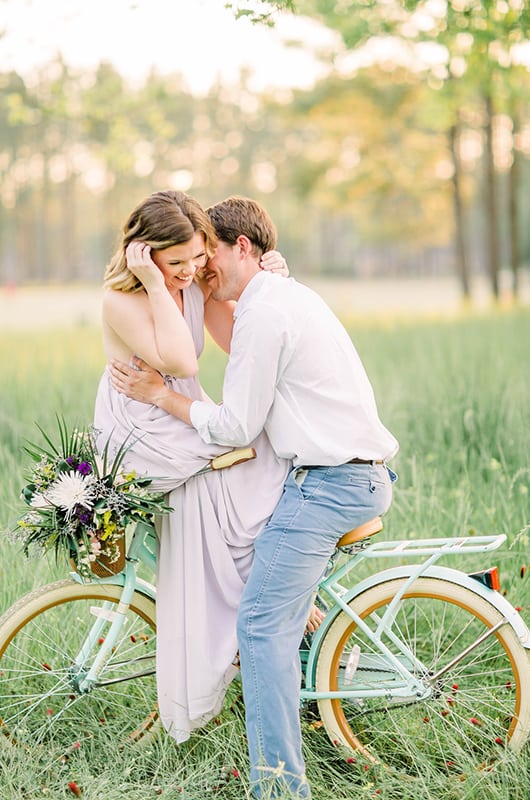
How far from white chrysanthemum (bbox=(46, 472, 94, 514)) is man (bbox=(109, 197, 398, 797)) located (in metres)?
0.34

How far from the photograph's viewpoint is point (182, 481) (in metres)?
2.98

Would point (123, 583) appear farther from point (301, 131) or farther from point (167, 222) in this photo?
point (301, 131)

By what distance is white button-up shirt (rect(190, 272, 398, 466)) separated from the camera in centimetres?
278

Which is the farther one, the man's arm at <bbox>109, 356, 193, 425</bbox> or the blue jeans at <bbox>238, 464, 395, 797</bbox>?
the man's arm at <bbox>109, 356, 193, 425</bbox>

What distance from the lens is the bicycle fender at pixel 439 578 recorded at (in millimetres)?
2816

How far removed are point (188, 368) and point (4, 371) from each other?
6.32 meters

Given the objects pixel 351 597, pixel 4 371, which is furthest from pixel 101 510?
pixel 4 371

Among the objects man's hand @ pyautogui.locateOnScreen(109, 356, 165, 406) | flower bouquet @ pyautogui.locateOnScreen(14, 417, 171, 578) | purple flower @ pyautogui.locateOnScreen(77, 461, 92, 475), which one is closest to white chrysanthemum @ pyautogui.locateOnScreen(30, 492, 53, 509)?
flower bouquet @ pyautogui.locateOnScreen(14, 417, 171, 578)

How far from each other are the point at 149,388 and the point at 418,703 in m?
1.37

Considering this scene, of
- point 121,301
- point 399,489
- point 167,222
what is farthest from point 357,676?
point 399,489

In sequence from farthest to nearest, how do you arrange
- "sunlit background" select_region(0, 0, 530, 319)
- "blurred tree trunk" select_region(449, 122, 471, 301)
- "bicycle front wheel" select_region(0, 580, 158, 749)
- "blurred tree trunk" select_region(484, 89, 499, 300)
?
"blurred tree trunk" select_region(449, 122, 471, 301)
"blurred tree trunk" select_region(484, 89, 499, 300)
"sunlit background" select_region(0, 0, 530, 319)
"bicycle front wheel" select_region(0, 580, 158, 749)

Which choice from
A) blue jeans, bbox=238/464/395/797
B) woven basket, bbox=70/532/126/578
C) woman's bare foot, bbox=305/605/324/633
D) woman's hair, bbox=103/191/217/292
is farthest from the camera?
woman's bare foot, bbox=305/605/324/633

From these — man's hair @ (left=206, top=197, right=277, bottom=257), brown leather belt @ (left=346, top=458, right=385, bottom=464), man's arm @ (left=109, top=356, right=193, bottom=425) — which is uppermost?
man's hair @ (left=206, top=197, right=277, bottom=257)

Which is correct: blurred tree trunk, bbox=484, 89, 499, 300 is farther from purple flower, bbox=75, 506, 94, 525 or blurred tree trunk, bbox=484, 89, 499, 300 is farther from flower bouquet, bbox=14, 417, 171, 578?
purple flower, bbox=75, 506, 94, 525
